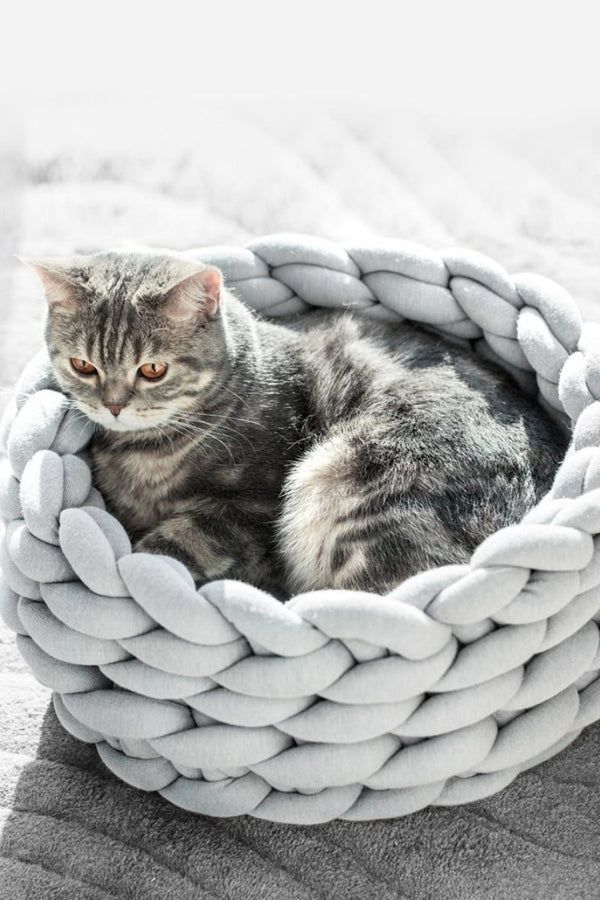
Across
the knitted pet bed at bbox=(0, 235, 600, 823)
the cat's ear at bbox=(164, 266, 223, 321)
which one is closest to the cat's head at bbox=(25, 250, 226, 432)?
the cat's ear at bbox=(164, 266, 223, 321)

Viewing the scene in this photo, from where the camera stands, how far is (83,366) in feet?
4.48

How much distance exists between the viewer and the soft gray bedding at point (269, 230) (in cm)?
113

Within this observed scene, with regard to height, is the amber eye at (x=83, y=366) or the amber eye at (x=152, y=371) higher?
the amber eye at (x=152, y=371)

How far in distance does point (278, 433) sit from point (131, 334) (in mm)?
265

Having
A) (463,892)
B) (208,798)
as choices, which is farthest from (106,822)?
(463,892)

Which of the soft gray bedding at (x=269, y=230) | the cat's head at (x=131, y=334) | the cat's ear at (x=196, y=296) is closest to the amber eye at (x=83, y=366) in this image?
the cat's head at (x=131, y=334)

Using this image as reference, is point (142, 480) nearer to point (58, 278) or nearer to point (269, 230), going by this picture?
point (58, 278)

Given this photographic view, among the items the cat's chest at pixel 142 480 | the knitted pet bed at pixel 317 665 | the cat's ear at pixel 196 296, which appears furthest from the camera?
Result: the cat's chest at pixel 142 480

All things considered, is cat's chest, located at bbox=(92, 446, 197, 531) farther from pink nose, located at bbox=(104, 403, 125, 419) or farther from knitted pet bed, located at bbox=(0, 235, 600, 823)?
knitted pet bed, located at bbox=(0, 235, 600, 823)

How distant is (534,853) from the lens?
1.15m

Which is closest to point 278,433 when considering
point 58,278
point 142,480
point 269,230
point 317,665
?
point 142,480

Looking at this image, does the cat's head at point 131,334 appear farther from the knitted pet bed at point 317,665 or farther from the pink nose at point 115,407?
the knitted pet bed at point 317,665

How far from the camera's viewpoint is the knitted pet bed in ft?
3.54

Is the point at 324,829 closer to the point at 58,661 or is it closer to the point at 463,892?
the point at 463,892
